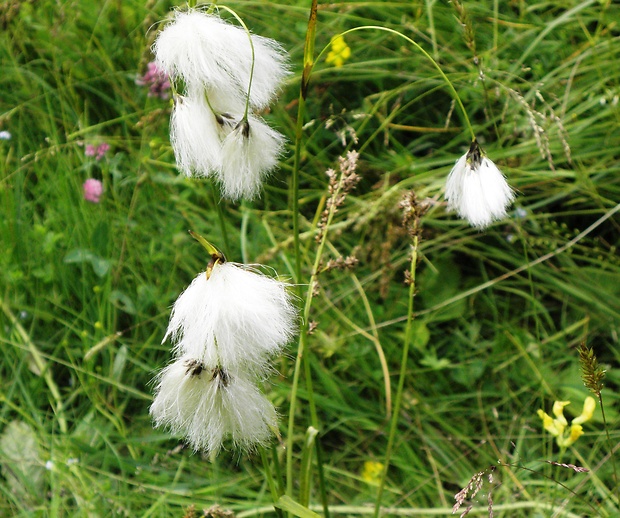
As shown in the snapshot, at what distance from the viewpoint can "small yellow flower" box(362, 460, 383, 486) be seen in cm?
137

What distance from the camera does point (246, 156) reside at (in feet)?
2.63

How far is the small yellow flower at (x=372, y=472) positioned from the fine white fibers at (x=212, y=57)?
0.79 meters

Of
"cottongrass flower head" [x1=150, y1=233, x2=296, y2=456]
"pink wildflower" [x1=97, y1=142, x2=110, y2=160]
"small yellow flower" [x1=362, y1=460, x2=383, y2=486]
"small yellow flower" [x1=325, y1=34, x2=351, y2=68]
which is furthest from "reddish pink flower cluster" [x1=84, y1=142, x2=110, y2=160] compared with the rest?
"cottongrass flower head" [x1=150, y1=233, x2=296, y2=456]

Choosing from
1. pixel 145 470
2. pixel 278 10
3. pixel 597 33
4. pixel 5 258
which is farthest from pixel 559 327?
pixel 5 258

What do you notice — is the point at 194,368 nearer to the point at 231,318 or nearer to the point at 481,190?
the point at 231,318

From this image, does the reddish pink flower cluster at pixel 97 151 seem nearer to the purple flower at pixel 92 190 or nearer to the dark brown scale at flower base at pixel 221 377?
the purple flower at pixel 92 190

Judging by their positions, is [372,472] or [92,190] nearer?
[372,472]

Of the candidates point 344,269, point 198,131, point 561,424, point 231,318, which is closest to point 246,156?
point 198,131

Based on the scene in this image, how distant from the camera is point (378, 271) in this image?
1.58m

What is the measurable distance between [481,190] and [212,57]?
32 centimetres

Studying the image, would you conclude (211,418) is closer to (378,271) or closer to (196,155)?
(196,155)

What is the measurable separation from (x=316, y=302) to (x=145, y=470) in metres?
0.48

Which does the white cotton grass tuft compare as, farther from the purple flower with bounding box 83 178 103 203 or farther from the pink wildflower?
the pink wildflower

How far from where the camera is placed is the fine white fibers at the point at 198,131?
2.60ft
